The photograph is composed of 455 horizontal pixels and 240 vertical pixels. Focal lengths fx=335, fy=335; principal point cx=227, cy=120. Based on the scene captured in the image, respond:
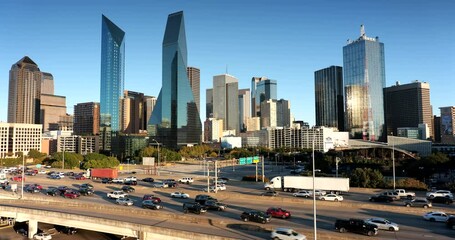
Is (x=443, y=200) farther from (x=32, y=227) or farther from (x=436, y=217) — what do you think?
(x=32, y=227)

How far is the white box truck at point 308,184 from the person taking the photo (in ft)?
175

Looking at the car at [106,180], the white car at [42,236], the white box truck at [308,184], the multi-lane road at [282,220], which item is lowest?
the white car at [42,236]

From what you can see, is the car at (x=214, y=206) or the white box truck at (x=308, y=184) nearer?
the car at (x=214, y=206)

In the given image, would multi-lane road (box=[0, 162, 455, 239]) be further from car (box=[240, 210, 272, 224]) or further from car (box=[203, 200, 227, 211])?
car (box=[203, 200, 227, 211])

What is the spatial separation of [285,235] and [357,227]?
7.30m

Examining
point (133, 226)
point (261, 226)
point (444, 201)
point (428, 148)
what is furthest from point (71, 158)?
point (428, 148)

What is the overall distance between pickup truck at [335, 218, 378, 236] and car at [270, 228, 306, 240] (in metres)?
5.10

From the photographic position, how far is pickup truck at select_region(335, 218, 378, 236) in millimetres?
30722

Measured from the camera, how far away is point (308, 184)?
55.7m

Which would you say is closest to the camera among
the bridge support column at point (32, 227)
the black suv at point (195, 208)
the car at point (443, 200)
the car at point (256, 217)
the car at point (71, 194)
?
the car at point (256, 217)

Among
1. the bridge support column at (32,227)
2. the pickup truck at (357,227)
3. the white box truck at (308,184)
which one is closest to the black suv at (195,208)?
the pickup truck at (357,227)

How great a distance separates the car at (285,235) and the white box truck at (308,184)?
26.1 metres

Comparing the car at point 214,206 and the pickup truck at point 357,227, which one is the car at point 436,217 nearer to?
the pickup truck at point 357,227

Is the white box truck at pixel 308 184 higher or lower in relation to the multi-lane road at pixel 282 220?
higher
